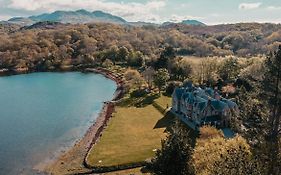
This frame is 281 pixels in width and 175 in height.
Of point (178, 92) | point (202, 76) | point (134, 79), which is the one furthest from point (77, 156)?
point (202, 76)

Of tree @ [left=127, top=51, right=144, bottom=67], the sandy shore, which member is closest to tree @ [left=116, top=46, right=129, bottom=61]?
tree @ [left=127, top=51, right=144, bottom=67]

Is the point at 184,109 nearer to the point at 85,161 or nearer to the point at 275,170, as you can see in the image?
the point at 85,161

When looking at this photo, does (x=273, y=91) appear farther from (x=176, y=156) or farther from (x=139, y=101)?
(x=139, y=101)

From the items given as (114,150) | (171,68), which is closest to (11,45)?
(171,68)

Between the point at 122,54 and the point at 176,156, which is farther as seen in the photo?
the point at 122,54

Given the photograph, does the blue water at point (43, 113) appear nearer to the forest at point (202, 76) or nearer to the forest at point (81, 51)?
Answer: the forest at point (202, 76)

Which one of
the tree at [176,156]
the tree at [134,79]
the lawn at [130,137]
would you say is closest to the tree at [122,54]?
the tree at [134,79]

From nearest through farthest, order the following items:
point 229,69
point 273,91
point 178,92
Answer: point 273,91 → point 178,92 → point 229,69
